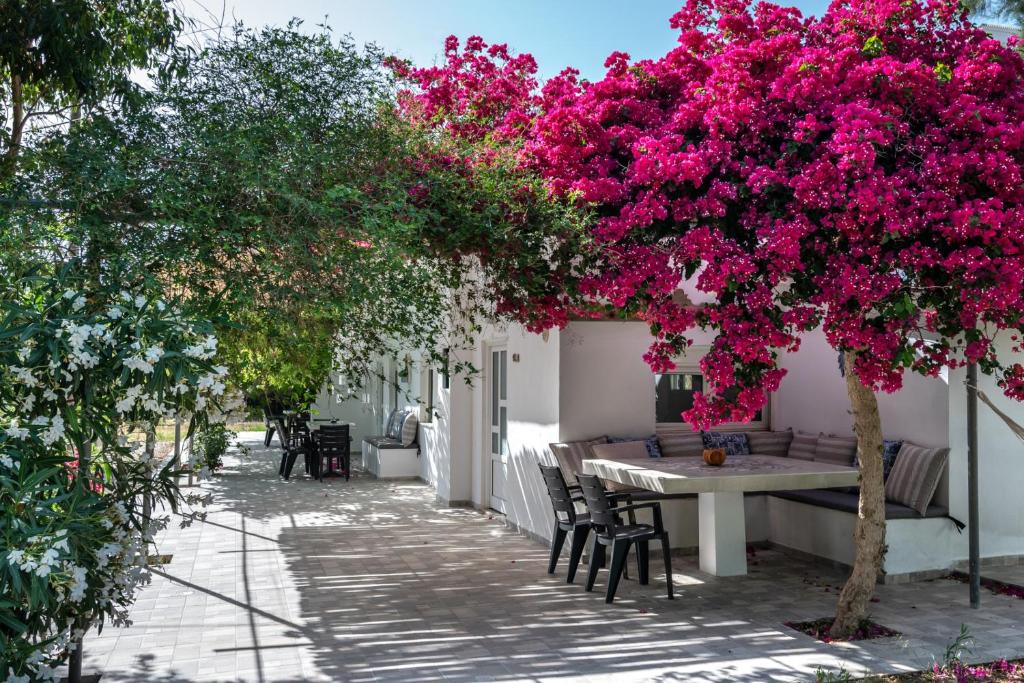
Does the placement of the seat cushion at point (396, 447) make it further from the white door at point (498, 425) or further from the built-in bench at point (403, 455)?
the white door at point (498, 425)

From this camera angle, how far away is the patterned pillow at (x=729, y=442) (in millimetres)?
8773

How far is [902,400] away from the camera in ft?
25.3

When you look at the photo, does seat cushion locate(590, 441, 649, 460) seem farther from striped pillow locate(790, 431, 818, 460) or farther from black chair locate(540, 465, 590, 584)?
striped pillow locate(790, 431, 818, 460)

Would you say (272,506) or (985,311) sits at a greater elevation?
(985,311)

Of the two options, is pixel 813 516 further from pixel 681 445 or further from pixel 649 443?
pixel 649 443

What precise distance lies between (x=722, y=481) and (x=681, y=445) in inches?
80.4

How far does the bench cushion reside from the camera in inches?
277

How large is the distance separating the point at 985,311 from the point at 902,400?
3.01 metres

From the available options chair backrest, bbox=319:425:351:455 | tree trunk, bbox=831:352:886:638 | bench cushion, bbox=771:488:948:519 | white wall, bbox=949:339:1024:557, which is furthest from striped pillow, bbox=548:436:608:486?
chair backrest, bbox=319:425:351:455

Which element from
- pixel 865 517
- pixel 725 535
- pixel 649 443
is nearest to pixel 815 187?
pixel 865 517

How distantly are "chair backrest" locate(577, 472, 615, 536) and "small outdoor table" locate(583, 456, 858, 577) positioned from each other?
0.45 meters

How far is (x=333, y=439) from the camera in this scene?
13656mm

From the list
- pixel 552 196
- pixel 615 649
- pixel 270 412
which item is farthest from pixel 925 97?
pixel 270 412

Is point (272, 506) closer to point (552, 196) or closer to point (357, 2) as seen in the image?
point (357, 2)
